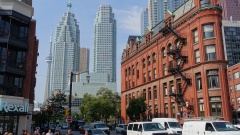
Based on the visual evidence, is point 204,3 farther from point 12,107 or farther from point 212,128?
point 12,107

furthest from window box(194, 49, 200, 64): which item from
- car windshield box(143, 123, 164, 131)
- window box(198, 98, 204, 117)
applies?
car windshield box(143, 123, 164, 131)

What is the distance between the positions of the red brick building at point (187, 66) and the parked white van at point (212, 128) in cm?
916

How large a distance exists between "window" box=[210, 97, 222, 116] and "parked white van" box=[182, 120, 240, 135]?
15.8 meters

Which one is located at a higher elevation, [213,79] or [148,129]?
[213,79]

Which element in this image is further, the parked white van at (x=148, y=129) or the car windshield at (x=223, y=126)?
the parked white van at (x=148, y=129)

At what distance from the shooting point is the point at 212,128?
18.7 metres

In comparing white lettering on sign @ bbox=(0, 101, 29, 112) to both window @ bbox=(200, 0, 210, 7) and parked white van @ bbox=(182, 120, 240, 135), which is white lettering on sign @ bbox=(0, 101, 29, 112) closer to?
parked white van @ bbox=(182, 120, 240, 135)

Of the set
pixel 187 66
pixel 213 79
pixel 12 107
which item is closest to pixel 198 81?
pixel 213 79

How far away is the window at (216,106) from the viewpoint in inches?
1393

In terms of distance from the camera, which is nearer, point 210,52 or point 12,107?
point 12,107

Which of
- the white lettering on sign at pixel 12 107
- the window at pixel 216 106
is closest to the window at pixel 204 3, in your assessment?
the window at pixel 216 106

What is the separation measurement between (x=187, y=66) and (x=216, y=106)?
27.8ft

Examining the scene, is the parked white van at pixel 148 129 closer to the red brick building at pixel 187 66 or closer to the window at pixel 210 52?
A: the red brick building at pixel 187 66

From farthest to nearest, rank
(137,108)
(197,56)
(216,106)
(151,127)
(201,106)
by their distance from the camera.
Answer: (137,108)
(197,56)
(201,106)
(216,106)
(151,127)
